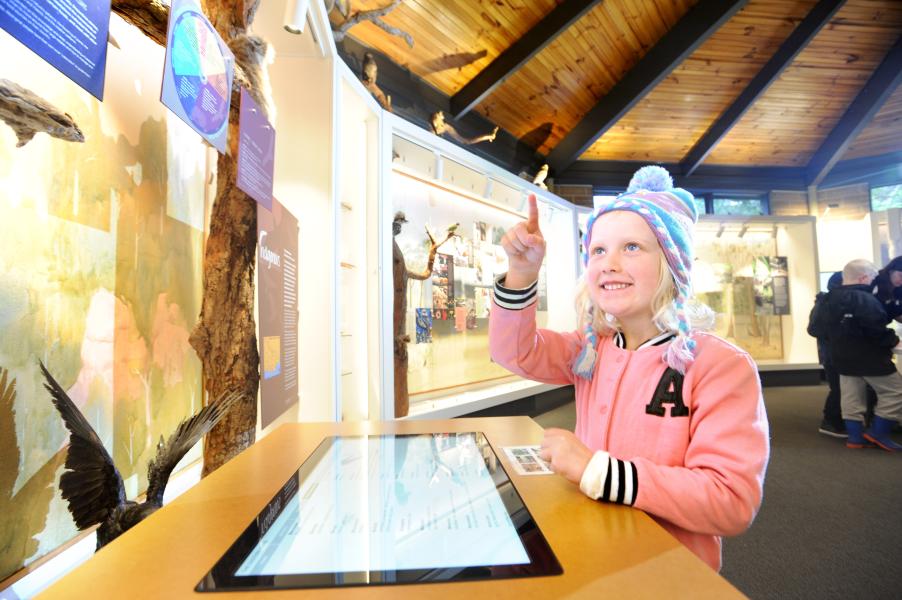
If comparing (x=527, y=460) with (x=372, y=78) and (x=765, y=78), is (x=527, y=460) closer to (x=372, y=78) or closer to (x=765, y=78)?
(x=372, y=78)

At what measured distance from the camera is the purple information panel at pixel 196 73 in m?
0.95

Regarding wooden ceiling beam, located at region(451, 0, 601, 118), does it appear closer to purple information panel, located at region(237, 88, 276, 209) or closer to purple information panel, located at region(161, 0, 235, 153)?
purple information panel, located at region(237, 88, 276, 209)

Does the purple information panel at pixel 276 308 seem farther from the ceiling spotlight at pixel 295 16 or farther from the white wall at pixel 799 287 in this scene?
the white wall at pixel 799 287

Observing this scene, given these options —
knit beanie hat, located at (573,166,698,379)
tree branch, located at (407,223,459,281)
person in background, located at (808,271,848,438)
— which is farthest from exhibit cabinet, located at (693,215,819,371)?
knit beanie hat, located at (573,166,698,379)

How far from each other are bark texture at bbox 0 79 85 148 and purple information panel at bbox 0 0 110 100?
0.07 metres

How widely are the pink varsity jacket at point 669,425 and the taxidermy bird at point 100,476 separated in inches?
29.1

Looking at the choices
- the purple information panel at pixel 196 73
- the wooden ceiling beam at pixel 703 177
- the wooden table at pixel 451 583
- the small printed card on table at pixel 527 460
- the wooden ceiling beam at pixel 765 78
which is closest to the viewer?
the wooden table at pixel 451 583

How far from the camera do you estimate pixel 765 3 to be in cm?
543

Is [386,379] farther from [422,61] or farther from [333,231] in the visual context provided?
[422,61]

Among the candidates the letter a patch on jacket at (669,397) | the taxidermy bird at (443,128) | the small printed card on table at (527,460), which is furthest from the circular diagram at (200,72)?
the taxidermy bird at (443,128)

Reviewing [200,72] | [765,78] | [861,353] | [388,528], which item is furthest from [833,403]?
[200,72]

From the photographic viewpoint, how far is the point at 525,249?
1.19m

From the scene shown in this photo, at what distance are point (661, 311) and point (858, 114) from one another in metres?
8.35

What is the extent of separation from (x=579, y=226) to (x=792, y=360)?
13.5ft
